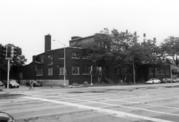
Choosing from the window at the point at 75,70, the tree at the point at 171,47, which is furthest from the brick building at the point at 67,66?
the tree at the point at 171,47

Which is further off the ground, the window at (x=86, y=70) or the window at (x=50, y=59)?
the window at (x=50, y=59)

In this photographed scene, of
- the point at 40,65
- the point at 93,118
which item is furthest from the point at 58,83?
the point at 93,118

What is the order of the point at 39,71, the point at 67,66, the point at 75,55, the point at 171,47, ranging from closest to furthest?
the point at 67,66
the point at 75,55
the point at 39,71
the point at 171,47

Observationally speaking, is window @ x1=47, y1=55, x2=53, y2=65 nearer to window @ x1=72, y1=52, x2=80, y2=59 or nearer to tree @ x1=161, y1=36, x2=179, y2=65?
window @ x1=72, y1=52, x2=80, y2=59

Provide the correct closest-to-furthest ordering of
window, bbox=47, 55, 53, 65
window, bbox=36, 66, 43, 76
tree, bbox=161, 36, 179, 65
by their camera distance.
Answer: window, bbox=47, 55, 53, 65 < window, bbox=36, 66, 43, 76 < tree, bbox=161, 36, 179, 65

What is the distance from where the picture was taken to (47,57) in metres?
63.3

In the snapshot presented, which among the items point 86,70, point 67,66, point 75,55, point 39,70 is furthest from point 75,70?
point 39,70

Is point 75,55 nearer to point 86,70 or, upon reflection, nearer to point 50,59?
point 86,70

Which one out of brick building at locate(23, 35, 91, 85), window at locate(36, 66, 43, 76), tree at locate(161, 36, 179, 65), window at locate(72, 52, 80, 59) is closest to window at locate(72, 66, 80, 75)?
brick building at locate(23, 35, 91, 85)

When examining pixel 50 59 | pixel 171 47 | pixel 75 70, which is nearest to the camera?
pixel 75 70

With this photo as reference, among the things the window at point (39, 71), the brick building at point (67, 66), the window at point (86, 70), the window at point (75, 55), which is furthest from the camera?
the window at point (39, 71)

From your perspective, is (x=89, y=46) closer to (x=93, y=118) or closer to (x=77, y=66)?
(x=77, y=66)

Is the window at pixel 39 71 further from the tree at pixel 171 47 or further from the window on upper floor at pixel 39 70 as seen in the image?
the tree at pixel 171 47

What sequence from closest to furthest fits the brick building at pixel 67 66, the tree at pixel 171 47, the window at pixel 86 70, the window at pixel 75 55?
1. the brick building at pixel 67 66
2. the window at pixel 75 55
3. the window at pixel 86 70
4. the tree at pixel 171 47
